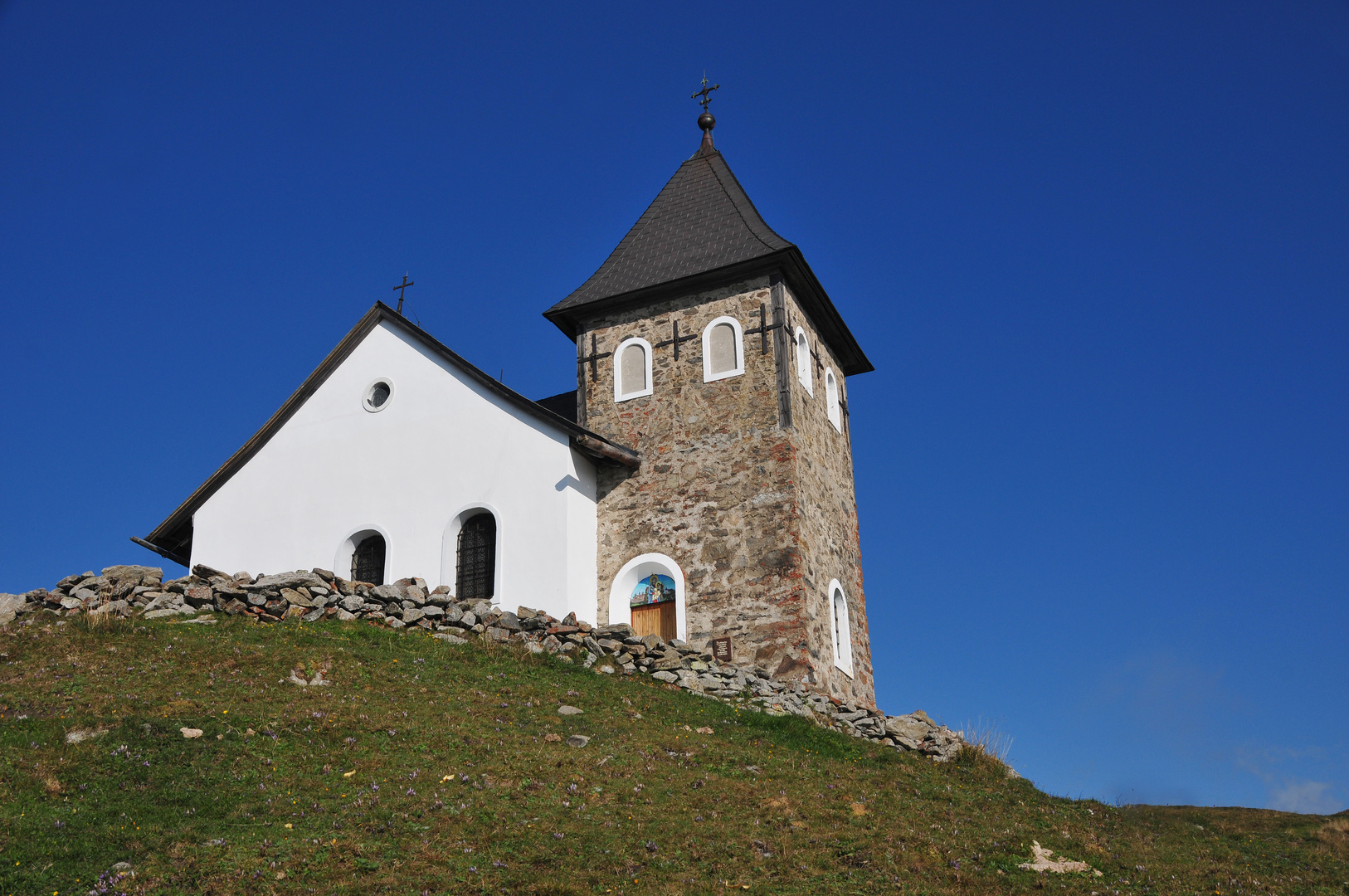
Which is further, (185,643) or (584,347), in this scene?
(584,347)

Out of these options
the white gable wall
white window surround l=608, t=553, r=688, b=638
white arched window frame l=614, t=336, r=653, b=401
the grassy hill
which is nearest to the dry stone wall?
the grassy hill

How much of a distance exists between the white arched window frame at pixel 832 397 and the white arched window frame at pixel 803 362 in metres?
1.03

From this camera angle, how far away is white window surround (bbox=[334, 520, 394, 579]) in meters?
21.1

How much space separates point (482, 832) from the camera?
10.4m

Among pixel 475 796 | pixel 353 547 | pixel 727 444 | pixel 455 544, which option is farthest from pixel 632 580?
pixel 475 796

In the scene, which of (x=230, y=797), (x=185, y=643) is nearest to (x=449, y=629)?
(x=185, y=643)

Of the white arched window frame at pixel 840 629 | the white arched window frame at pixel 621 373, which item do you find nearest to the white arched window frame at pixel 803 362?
the white arched window frame at pixel 621 373

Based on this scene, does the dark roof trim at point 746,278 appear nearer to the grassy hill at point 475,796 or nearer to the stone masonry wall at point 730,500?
the stone masonry wall at point 730,500

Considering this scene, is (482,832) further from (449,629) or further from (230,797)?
(449,629)

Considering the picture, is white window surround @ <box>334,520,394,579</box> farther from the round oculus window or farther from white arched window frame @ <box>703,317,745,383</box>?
white arched window frame @ <box>703,317,745,383</box>

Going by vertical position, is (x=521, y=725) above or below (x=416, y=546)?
below

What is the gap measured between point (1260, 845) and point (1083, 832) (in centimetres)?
260

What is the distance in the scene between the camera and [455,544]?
20781mm

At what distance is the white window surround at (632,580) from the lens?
20344 mm
